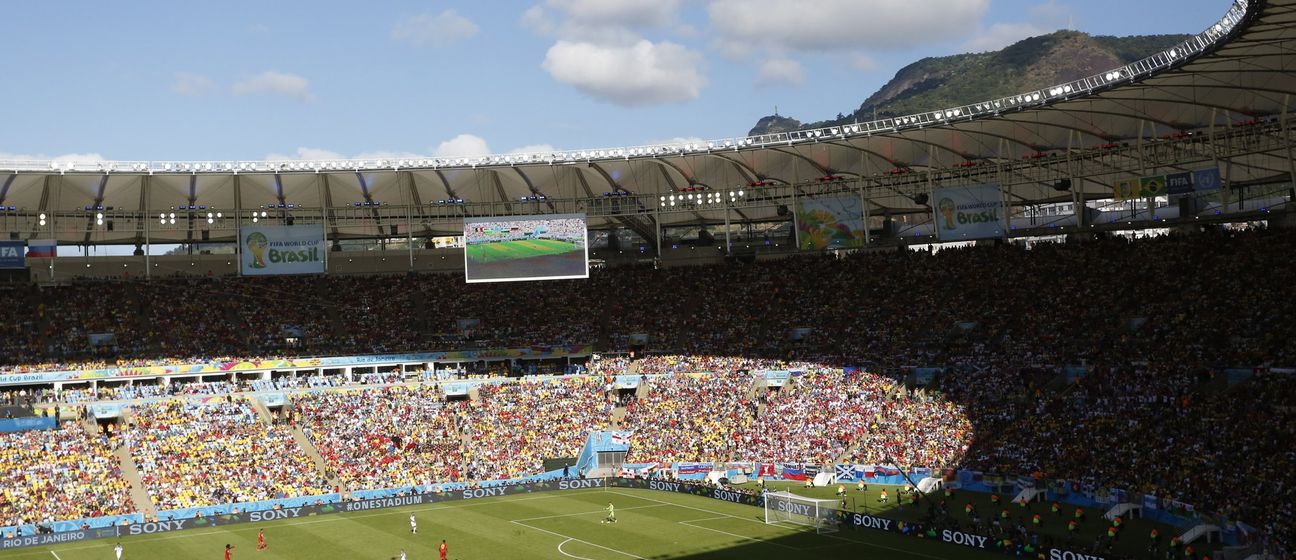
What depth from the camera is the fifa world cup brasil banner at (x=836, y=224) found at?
220ft

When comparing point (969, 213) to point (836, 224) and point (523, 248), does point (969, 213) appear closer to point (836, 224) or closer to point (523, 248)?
point (836, 224)

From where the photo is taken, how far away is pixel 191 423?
5850 cm

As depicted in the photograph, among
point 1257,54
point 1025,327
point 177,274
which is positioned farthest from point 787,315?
point 177,274

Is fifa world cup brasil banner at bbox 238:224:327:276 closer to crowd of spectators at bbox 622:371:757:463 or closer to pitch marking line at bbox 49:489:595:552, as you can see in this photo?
pitch marking line at bbox 49:489:595:552

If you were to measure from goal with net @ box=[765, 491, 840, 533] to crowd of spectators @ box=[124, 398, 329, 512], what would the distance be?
2122cm

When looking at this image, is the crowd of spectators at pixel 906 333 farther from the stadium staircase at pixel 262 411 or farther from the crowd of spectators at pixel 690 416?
the stadium staircase at pixel 262 411

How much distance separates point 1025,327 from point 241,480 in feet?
132

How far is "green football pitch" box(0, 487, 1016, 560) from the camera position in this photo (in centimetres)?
4247

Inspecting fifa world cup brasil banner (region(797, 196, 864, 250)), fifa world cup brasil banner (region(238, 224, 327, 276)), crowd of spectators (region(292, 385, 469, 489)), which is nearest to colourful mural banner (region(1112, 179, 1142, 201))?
fifa world cup brasil banner (region(797, 196, 864, 250))

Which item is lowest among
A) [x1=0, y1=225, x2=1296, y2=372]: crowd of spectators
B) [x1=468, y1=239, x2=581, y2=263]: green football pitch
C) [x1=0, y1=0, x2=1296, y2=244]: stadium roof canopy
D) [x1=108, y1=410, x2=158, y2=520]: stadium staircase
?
[x1=108, y1=410, x2=158, y2=520]: stadium staircase

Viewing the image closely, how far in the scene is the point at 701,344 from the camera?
71.5m

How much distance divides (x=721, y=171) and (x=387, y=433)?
84.0 ft

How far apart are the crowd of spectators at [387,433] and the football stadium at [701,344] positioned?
0.67 feet

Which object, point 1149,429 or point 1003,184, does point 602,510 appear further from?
point 1003,184
